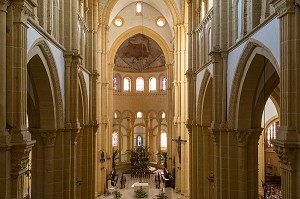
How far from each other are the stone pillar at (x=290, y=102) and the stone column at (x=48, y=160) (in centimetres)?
905

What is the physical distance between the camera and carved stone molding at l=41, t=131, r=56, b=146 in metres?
14.6

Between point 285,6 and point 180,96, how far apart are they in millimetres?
23566

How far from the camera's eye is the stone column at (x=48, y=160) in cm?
1465

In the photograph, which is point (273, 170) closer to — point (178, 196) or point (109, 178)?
point (178, 196)

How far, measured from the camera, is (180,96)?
32.7 metres

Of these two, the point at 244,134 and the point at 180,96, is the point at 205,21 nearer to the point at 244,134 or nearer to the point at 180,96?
the point at 244,134

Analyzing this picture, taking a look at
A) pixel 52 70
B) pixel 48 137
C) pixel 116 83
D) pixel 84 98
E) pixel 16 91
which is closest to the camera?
pixel 16 91

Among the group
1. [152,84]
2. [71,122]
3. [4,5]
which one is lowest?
[71,122]

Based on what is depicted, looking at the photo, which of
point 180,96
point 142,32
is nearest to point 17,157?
point 180,96

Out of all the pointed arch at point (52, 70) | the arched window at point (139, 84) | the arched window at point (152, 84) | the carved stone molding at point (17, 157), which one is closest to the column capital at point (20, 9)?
the pointed arch at point (52, 70)

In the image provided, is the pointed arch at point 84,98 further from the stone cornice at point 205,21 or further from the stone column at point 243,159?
the stone column at point 243,159

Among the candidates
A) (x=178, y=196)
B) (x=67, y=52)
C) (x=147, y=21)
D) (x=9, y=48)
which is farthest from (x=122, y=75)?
(x=9, y=48)

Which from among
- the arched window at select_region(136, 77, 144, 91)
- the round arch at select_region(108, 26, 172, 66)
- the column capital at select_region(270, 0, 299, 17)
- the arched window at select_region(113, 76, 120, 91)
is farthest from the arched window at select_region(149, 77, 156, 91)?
the column capital at select_region(270, 0, 299, 17)

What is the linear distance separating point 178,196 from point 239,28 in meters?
19.0
